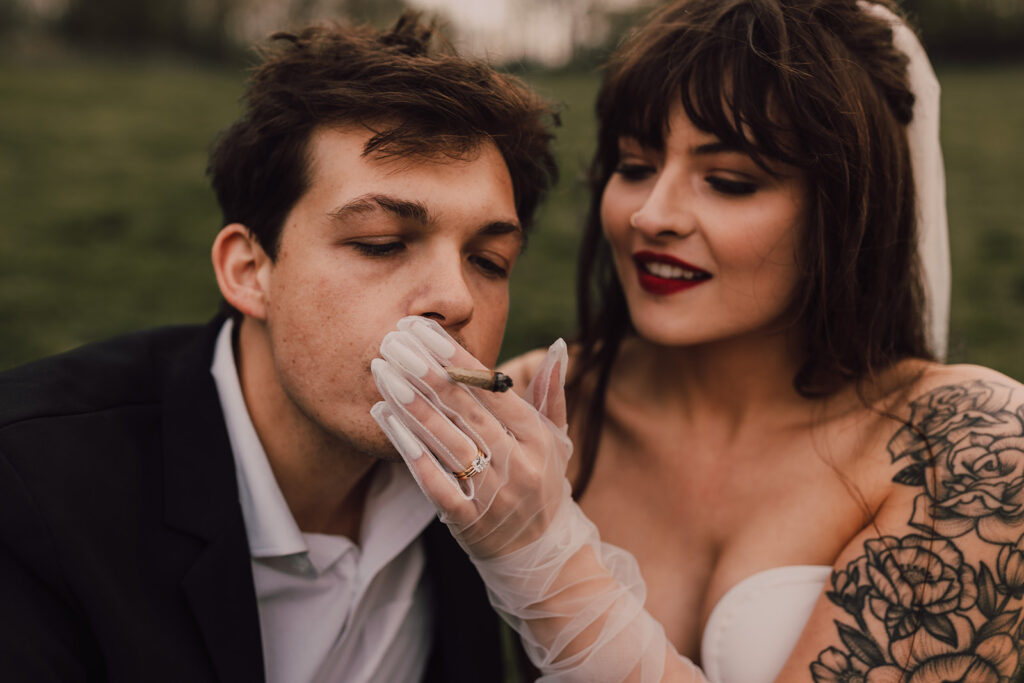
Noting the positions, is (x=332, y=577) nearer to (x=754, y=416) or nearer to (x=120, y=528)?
(x=120, y=528)

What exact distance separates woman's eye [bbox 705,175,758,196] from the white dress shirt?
1602 millimetres

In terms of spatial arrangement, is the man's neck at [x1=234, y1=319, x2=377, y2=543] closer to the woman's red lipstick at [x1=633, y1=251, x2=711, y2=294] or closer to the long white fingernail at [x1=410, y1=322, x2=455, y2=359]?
the long white fingernail at [x1=410, y1=322, x2=455, y2=359]

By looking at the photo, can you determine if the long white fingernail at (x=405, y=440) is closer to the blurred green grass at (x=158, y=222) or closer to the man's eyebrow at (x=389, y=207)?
the man's eyebrow at (x=389, y=207)

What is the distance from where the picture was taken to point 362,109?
281 centimetres

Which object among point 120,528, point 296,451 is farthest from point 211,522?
point 296,451

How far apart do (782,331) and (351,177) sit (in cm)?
196

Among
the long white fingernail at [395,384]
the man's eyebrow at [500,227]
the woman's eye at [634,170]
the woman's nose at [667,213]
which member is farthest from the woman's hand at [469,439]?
the woman's eye at [634,170]

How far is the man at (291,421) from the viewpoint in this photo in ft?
7.84

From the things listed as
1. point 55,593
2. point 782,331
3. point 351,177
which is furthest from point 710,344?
point 55,593

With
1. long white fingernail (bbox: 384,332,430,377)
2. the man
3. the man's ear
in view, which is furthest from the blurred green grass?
long white fingernail (bbox: 384,332,430,377)

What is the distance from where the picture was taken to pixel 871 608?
2.85 meters

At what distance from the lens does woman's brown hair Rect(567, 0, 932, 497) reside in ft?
10.3

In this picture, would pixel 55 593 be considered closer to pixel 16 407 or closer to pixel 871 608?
pixel 16 407

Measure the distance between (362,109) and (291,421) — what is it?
42.6 inches
